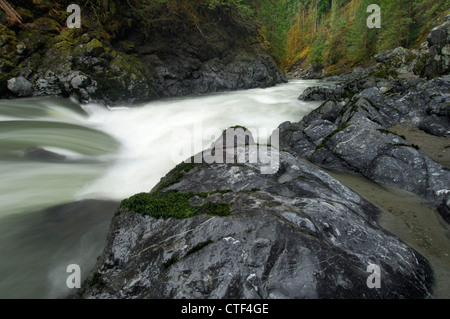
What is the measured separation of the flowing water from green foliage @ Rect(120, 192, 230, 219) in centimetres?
123

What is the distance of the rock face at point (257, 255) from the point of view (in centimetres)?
192

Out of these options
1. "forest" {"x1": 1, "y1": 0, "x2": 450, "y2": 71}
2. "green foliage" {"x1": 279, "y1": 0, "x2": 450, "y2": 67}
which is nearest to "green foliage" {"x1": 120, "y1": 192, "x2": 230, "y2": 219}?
"forest" {"x1": 1, "y1": 0, "x2": 450, "y2": 71}

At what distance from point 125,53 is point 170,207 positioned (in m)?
15.7

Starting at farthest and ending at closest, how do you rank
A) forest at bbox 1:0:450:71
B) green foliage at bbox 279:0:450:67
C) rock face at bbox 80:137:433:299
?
green foliage at bbox 279:0:450:67 < forest at bbox 1:0:450:71 < rock face at bbox 80:137:433:299

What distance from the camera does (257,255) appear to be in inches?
82.0

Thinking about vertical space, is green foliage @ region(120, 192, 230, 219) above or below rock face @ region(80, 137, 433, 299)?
above

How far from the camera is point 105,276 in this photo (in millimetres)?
2354

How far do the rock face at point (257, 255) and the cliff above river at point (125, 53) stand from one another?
11.9 m

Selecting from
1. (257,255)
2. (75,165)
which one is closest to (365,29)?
(75,165)

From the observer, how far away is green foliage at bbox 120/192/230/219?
270 centimetres

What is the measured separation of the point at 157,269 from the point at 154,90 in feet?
50.4

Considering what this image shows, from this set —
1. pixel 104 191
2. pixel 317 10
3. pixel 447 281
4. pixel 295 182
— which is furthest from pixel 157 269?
pixel 317 10

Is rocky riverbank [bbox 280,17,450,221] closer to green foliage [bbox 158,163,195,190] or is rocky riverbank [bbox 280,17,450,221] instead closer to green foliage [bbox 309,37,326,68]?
green foliage [bbox 158,163,195,190]
